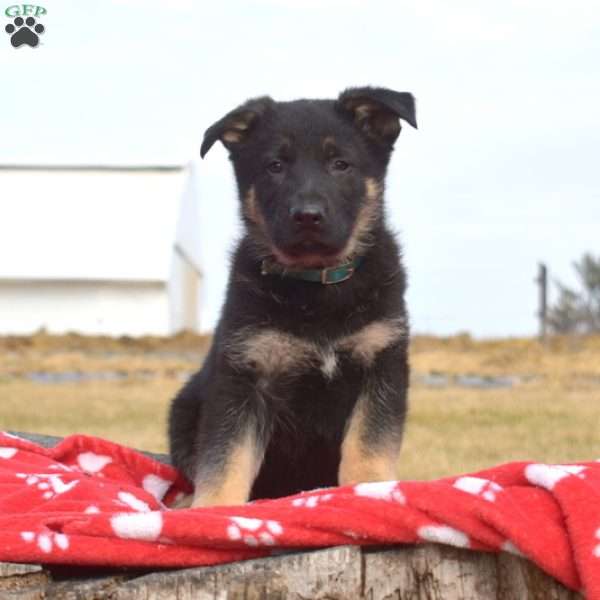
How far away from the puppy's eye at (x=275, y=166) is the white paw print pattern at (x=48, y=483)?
1.36 m

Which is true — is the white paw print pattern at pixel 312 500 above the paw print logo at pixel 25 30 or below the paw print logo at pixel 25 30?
below

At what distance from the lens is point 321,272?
379 centimetres

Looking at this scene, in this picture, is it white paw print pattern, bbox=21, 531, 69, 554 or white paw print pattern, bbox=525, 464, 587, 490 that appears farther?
white paw print pattern, bbox=525, 464, 587, 490

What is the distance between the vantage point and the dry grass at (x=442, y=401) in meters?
8.02

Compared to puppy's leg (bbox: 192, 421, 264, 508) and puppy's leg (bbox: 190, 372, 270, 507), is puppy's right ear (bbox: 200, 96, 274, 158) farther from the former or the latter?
puppy's leg (bbox: 192, 421, 264, 508)

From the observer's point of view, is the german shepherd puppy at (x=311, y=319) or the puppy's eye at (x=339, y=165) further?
the puppy's eye at (x=339, y=165)

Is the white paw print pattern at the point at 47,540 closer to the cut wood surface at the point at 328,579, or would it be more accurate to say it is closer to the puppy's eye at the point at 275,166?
the cut wood surface at the point at 328,579

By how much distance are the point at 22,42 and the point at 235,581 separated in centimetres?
620

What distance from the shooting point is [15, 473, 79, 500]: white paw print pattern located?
3383 millimetres

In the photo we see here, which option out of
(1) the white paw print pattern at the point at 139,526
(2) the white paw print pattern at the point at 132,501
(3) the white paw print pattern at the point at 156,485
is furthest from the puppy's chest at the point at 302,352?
(1) the white paw print pattern at the point at 139,526

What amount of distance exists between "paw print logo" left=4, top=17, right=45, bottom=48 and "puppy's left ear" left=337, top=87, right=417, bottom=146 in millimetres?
4537

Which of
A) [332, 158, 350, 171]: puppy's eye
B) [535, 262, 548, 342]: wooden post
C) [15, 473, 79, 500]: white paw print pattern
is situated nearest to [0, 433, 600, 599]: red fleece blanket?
[15, 473, 79, 500]: white paw print pattern

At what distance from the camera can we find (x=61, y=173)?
2269cm

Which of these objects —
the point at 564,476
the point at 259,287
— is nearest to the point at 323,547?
the point at 564,476
